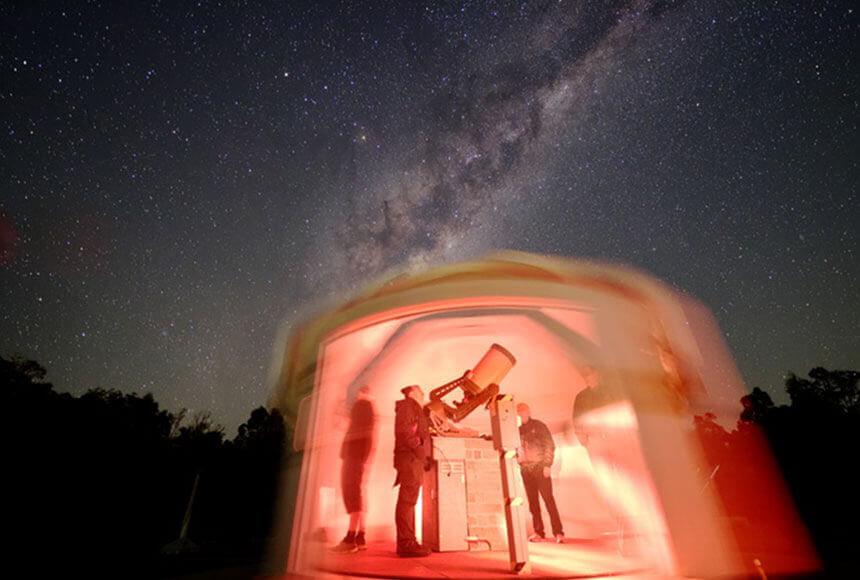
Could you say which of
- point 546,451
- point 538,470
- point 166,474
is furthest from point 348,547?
point 166,474

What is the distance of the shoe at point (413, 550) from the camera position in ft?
15.4

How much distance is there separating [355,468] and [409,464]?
1721 millimetres

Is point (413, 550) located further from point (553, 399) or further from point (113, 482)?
point (113, 482)

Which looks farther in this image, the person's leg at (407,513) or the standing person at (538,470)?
the standing person at (538,470)

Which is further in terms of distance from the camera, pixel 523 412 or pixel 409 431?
pixel 523 412

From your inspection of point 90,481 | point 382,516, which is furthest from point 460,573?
point 90,481

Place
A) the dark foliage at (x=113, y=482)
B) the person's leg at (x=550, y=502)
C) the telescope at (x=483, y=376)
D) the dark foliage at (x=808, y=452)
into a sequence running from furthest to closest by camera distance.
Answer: the dark foliage at (x=808, y=452) → the dark foliage at (x=113, y=482) → the person's leg at (x=550, y=502) → the telescope at (x=483, y=376)

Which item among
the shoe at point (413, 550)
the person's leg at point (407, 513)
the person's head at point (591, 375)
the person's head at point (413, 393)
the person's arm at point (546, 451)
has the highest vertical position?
the person's head at point (591, 375)

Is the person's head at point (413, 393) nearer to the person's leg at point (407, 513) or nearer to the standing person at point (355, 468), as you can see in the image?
the person's leg at point (407, 513)

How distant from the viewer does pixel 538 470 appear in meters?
6.23

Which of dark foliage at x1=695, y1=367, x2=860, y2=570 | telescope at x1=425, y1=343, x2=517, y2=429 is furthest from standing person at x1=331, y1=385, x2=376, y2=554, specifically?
dark foliage at x1=695, y1=367, x2=860, y2=570

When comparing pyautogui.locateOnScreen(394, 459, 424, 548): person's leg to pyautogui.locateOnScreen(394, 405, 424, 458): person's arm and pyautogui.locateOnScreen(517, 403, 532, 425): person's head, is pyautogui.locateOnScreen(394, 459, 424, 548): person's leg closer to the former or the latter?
pyautogui.locateOnScreen(394, 405, 424, 458): person's arm

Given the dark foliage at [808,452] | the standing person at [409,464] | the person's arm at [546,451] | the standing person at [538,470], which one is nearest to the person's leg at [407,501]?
the standing person at [409,464]

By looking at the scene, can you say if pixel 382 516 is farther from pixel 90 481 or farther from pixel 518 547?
pixel 90 481
